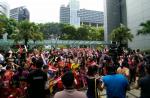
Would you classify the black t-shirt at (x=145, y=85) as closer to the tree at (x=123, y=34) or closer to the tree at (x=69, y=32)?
the tree at (x=123, y=34)

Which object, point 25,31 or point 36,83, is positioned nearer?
point 36,83

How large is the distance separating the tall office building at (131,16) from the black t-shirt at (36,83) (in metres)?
41.5

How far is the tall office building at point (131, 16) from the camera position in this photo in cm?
4756

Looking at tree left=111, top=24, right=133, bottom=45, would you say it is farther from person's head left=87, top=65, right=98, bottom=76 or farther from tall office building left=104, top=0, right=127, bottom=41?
person's head left=87, top=65, right=98, bottom=76

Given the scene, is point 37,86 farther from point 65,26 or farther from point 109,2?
point 65,26

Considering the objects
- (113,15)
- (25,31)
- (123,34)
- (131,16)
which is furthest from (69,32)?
(25,31)

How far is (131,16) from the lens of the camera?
2119 inches

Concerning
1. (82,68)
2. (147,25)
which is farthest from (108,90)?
(147,25)

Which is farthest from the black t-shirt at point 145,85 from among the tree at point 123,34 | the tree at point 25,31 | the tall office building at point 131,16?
the tree at point 123,34

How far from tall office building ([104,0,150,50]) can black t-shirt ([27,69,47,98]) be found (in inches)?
1634

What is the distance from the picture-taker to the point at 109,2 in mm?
72812

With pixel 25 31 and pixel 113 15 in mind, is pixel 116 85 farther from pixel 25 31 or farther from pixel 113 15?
pixel 113 15

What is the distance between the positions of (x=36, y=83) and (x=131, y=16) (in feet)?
163

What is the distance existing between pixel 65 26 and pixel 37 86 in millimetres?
80413
